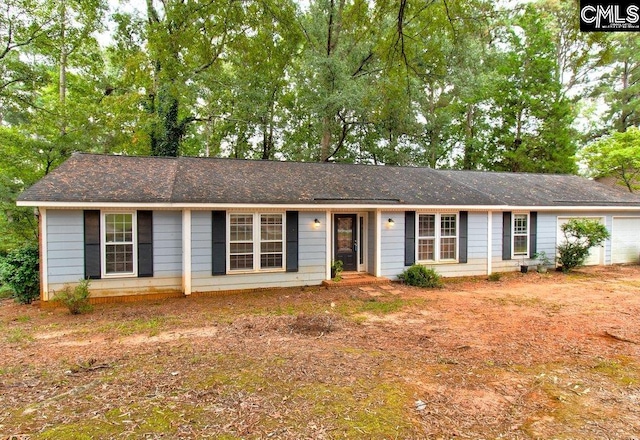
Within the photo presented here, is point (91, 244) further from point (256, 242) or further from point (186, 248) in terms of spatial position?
point (256, 242)

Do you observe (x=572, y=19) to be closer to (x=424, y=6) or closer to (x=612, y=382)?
(x=424, y=6)

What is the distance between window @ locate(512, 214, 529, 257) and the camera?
11273 mm

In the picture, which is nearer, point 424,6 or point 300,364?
point 300,364

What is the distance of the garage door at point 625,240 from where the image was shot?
12844 mm

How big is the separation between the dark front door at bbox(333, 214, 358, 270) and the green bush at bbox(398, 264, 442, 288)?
165cm

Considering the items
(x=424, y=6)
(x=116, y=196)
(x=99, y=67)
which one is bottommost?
(x=116, y=196)

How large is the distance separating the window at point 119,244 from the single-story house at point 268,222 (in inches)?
0.9

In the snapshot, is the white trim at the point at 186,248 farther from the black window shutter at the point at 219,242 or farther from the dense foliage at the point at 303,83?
the dense foliage at the point at 303,83

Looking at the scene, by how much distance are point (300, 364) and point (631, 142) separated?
1834 cm

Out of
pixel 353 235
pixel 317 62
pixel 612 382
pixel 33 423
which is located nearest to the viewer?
pixel 33 423

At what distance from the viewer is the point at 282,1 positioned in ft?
15.3

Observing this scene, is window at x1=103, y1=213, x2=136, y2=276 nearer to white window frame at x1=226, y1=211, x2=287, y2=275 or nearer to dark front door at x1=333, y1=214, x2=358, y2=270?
Result: white window frame at x1=226, y1=211, x2=287, y2=275

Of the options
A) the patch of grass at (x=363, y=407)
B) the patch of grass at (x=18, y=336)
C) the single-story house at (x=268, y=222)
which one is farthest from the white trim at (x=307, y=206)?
the patch of grass at (x=363, y=407)

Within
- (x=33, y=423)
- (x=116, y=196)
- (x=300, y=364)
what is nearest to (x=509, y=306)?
(x=300, y=364)
